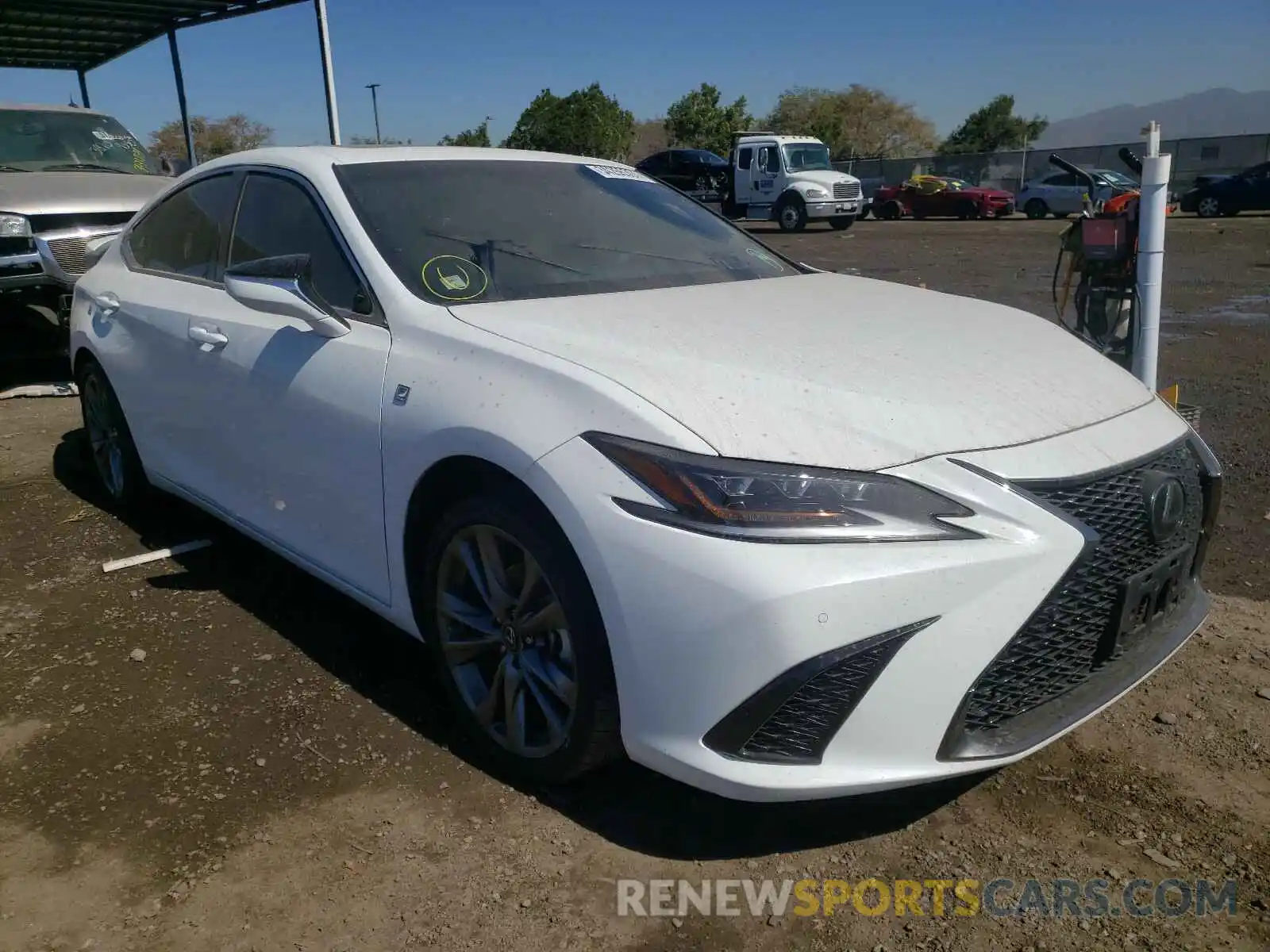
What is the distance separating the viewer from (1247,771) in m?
2.68

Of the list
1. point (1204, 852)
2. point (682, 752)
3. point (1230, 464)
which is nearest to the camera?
point (682, 752)

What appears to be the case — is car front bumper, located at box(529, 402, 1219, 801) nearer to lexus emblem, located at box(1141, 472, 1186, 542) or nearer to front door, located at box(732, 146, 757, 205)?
lexus emblem, located at box(1141, 472, 1186, 542)

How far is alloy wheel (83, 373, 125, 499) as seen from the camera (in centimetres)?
470

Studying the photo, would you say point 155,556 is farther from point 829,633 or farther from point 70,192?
point 70,192

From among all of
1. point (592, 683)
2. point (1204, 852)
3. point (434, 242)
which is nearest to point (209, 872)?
point (592, 683)

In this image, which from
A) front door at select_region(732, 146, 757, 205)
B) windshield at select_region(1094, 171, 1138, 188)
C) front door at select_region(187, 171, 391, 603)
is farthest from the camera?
front door at select_region(732, 146, 757, 205)

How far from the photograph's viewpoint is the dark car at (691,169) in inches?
1225

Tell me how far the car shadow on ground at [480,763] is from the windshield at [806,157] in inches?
962

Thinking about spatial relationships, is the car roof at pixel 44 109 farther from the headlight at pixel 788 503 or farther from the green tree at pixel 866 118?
the green tree at pixel 866 118

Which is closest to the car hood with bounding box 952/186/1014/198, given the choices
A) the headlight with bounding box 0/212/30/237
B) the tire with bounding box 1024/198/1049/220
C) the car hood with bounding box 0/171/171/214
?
the tire with bounding box 1024/198/1049/220

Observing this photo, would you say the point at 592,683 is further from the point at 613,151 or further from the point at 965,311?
the point at 613,151

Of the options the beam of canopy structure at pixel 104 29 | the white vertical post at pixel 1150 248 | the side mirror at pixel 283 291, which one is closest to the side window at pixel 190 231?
the side mirror at pixel 283 291

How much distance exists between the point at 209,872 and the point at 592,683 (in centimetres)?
100

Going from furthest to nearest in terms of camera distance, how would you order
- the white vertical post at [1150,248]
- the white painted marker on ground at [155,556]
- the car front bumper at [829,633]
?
the white vertical post at [1150,248], the white painted marker on ground at [155,556], the car front bumper at [829,633]
